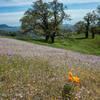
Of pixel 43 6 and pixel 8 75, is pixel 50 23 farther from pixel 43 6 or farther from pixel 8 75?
pixel 8 75

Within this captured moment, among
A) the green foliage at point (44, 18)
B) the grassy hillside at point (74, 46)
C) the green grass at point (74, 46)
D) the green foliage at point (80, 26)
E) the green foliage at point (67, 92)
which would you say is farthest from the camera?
the green foliage at point (80, 26)

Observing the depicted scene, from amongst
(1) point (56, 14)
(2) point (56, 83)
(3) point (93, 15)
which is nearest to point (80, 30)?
(3) point (93, 15)

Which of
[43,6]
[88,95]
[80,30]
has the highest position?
[43,6]

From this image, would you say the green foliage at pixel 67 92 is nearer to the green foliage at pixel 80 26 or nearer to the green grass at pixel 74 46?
the green grass at pixel 74 46

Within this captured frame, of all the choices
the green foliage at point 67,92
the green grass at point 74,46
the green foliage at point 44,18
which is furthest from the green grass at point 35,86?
the green foliage at point 44,18

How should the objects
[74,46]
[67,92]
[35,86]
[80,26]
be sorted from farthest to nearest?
[80,26] < [74,46] < [35,86] < [67,92]

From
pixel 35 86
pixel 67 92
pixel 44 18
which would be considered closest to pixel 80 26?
pixel 44 18

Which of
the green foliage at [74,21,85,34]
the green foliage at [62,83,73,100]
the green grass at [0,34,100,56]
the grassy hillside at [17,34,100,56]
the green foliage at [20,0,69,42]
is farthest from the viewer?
the green foliage at [74,21,85,34]

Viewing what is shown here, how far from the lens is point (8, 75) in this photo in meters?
6.63

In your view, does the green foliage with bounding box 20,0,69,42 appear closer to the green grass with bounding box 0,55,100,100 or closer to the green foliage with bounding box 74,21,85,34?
the green foliage with bounding box 74,21,85,34

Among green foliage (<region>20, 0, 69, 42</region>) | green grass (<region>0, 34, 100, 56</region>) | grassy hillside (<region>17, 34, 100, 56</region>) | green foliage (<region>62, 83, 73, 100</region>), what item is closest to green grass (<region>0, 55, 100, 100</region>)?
green foliage (<region>62, 83, 73, 100</region>)

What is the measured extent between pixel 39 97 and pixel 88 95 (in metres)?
2.10

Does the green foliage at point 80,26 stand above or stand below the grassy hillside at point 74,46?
above

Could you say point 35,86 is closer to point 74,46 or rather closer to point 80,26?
point 74,46
